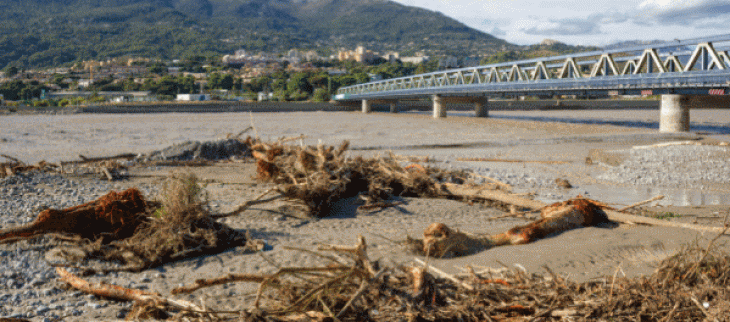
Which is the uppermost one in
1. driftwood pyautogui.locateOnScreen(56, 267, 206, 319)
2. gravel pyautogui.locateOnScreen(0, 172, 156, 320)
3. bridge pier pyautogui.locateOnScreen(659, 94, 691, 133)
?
bridge pier pyautogui.locateOnScreen(659, 94, 691, 133)

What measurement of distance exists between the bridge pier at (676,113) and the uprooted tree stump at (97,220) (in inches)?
1130

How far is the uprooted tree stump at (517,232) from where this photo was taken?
5.46m

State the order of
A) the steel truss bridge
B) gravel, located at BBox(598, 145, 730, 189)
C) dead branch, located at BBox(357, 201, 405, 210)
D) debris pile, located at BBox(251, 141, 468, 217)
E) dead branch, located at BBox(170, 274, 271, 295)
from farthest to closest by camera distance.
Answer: the steel truss bridge, gravel, located at BBox(598, 145, 730, 189), dead branch, located at BBox(357, 201, 405, 210), debris pile, located at BBox(251, 141, 468, 217), dead branch, located at BBox(170, 274, 271, 295)

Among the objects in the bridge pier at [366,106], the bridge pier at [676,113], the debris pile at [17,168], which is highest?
the bridge pier at [366,106]

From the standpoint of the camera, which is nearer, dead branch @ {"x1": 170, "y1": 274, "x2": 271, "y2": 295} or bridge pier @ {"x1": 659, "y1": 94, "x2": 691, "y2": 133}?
dead branch @ {"x1": 170, "y1": 274, "x2": 271, "y2": 295}

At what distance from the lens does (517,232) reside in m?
6.00

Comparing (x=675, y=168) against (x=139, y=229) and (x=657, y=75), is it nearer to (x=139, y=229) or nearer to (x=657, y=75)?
(x=139, y=229)

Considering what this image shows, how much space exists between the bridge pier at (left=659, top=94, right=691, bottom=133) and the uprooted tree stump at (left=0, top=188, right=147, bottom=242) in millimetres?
28710

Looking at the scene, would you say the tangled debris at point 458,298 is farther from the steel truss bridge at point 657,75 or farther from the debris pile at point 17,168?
the steel truss bridge at point 657,75

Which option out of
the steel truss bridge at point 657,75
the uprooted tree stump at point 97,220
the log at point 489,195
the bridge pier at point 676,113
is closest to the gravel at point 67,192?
the uprooted tree stump at point 97,220

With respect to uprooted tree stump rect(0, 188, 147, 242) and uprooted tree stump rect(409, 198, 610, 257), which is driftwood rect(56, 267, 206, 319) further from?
uprooted tree stump rect(409, 198, 610, 257)

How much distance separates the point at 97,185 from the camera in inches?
463

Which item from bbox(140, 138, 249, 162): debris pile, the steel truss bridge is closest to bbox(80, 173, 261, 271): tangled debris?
bbox(140, 138, 249, 162): debris pile

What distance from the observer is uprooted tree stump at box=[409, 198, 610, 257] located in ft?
17.9
